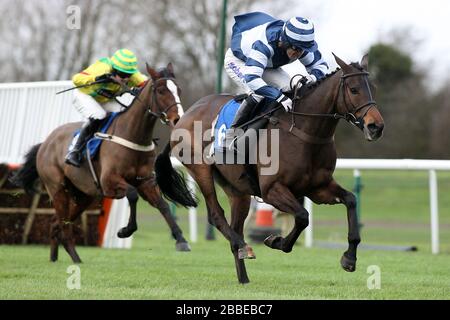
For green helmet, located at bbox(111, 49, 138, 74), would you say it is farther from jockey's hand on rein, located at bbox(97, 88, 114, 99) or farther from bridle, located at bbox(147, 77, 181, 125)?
bridle, located at bbox(147, 77, 181, 125)

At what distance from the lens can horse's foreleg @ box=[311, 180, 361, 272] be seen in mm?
6748

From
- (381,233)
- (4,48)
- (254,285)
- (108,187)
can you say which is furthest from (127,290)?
(4,48)

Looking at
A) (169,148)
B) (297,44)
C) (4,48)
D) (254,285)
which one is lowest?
(4,48)

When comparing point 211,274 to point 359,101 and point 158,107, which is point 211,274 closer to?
point 158,107

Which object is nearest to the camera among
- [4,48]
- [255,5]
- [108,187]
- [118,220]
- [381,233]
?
[108,187]

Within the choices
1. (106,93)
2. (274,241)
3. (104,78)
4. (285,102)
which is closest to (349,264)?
(274,241)

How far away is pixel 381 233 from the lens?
57.4 ft

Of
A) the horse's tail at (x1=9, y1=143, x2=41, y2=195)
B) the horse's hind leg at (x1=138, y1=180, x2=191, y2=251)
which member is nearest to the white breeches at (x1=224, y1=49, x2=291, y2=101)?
the horse's hind leg at (x1=138, y1=180, x2=191, y2=251)

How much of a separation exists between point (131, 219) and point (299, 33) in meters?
2.69

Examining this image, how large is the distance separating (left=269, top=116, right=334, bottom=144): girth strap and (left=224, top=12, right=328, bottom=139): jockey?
140 mm

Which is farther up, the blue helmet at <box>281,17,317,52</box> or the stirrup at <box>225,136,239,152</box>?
the blue helmet at <box>281,17,317,52</box>

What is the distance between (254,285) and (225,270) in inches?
58.0

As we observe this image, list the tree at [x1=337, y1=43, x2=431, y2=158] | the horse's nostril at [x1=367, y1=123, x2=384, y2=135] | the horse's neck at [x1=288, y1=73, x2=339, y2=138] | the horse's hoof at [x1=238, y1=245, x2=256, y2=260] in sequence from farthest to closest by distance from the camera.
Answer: the tree at [x1=337, y1=43, x2=431, y2=158]
the horse's hoof at [x1=238, y1=245, x2=256, y2=260]
the horse's neck at [x1=288, y1=73, x2=339, y2=138]
the horse's nostril at [x1=367, y1=123, x2=384, y2=135]

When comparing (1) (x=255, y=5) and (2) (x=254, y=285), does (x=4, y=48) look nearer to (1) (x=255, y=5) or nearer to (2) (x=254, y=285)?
(1) (x=255, y=5)
